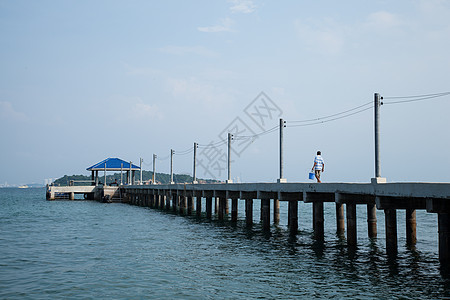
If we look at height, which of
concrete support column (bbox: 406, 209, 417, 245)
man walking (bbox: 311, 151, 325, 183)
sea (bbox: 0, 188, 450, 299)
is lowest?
sea (bbox: 0, 188, 450, 299)

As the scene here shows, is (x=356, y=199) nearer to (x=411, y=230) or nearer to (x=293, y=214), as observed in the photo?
(x=411, y=230)

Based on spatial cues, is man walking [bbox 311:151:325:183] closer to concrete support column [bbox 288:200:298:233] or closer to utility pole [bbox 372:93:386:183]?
concrete support column [bbox 288:200:298:233]

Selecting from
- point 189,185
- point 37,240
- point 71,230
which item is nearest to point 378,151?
point 37,240

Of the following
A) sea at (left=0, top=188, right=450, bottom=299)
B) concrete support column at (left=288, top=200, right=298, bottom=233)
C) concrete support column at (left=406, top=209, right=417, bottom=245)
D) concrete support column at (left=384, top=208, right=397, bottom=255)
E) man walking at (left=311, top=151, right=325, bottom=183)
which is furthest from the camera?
concrete support column at (left=288, top=200, right=298, bottom=233)

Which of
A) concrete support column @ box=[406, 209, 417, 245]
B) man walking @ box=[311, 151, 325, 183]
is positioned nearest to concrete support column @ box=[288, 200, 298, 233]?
man walking @ box=[311, 151, 325, 183]

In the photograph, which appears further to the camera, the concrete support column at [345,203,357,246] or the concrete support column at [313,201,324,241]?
the concrete support column at [313,201,324,241]

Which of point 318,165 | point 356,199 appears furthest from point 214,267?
point 318,165

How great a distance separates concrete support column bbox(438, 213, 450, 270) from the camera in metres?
15.6

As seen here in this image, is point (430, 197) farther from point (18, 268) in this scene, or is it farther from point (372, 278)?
point (18, 268)

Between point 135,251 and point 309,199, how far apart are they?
342 inches

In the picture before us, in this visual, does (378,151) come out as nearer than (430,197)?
No

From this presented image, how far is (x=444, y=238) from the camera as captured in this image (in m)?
15.9

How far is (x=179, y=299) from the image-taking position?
42.2 feet

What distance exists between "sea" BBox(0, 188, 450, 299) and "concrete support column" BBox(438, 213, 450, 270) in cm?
36
